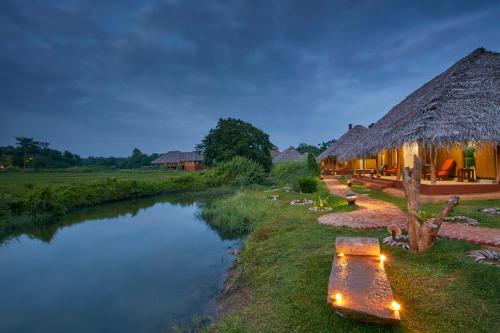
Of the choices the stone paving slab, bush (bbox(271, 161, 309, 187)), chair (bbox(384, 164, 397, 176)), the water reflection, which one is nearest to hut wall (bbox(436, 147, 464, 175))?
chair (bbox(384, 164, 397, 176))

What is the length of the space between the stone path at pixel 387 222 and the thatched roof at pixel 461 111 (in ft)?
8.32

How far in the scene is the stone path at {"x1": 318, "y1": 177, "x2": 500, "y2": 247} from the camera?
14.8ft

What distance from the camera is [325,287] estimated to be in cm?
348

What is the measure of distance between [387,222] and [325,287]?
3.32 meters

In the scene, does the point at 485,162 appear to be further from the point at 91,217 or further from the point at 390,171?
the point at 91,217

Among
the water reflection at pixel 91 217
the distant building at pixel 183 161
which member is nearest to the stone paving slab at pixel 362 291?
the water reflection at pixel 91 217

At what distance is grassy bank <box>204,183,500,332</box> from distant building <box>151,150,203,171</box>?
45995 millimetres

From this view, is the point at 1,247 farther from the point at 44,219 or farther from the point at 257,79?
the point at 257,79

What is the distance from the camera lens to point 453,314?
271 centimetres

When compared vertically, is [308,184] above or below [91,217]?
above

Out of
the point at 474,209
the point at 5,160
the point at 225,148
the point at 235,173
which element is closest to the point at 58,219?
the point at 235,173

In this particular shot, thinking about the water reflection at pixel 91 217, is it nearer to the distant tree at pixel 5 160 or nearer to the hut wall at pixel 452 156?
the hut wall at pixel 452 156

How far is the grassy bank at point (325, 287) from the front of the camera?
2688mm

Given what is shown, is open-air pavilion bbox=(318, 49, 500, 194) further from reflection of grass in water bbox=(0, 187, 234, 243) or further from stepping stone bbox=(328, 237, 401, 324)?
reflection of grass in water bbox=(0, 187, 234, 243)
